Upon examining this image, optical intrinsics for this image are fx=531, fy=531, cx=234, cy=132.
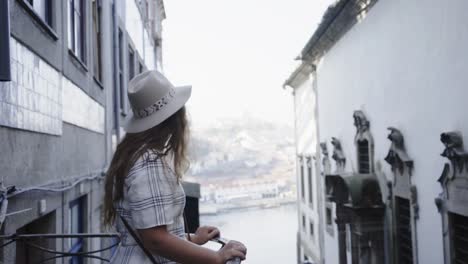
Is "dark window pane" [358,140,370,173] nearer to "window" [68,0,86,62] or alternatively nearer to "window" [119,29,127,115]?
"window" [119,29,127,115]

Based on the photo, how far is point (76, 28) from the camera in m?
6.75

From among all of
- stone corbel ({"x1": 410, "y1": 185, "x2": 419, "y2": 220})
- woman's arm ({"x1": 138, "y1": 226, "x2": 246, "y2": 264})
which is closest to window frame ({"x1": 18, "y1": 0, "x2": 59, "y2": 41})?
woman's arm ({"x1": 138, "y1": 226, "x2": 246, "y2": 264})

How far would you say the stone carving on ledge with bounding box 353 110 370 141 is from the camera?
1199 centimetres

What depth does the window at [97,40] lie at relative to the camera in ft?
27.4

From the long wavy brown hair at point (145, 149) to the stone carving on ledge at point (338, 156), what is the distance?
12.5m

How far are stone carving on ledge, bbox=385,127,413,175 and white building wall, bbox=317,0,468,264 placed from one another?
180 mm

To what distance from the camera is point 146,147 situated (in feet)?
6.81

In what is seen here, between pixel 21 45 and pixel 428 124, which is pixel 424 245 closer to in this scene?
pixel 428 124

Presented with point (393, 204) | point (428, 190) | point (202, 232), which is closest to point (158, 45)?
point (393, 204)

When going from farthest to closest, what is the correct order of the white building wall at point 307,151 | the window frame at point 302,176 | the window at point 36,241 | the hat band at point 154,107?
the window frame at point 302,176 → the white building wall at point 307,151 → the window at point 36,241 → the hat band at point 154,107

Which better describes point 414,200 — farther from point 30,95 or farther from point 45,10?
point 30,95

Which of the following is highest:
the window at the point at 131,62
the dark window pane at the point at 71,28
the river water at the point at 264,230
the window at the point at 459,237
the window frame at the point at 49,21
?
the window at the point at 131,62

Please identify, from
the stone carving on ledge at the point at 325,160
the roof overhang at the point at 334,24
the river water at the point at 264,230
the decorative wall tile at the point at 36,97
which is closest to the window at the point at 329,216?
the stone carving on ledge at the point at 325,160

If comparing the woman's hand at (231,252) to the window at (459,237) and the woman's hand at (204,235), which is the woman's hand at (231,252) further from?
the window at (459,237)
